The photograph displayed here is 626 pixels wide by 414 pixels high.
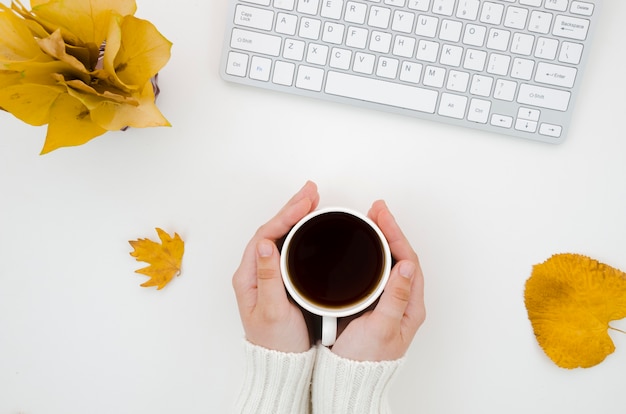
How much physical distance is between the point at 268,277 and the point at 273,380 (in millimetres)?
149

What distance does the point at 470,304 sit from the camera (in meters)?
0.65

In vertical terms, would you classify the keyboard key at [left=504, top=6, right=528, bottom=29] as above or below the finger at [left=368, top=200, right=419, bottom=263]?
above

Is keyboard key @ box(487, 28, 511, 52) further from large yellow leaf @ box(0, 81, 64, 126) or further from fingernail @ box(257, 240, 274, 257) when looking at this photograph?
large yellow leaf @ box(0, 81, 64, 126)

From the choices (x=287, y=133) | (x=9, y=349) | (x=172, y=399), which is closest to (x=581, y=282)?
(x=287, y=133)

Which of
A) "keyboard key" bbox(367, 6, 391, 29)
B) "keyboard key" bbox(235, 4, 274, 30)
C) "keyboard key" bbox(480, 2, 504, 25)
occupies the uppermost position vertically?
"keyboard key" bbox(480, 2, 504, 25)

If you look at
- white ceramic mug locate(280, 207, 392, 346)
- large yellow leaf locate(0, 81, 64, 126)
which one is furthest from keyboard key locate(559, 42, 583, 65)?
large yellow leaf locate(0, 81, 64, 126)

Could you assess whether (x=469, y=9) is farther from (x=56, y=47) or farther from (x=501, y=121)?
(x=56, y=47)

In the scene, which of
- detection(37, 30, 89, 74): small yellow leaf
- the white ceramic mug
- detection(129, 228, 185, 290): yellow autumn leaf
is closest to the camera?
detection(37, 30, 89, 74): small yellow leaf

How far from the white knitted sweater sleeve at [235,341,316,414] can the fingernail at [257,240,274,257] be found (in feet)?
0.42

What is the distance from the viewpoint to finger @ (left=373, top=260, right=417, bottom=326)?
0.55m

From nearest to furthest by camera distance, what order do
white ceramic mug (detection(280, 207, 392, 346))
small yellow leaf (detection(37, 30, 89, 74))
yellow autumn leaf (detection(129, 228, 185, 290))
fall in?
1. small yellow leaf (detection(37, 30, 89, 74))
2. white ceramic mug (detection(280, 207, 392, 346))
3. yellow autumn leaf (detection(129, 228, 185, 290))

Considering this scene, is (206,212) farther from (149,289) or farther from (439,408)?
(439,408)

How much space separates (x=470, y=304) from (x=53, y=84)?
1.78 ft

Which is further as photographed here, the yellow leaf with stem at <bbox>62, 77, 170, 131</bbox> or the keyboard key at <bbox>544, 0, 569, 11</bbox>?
the keyboard key at <bbox>544, 0, 569, 11</bbox>
